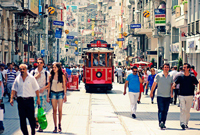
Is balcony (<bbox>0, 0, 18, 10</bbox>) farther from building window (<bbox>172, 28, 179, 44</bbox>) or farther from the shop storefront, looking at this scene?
building window (<bbox>172, 28, 179, 44</bbox>)

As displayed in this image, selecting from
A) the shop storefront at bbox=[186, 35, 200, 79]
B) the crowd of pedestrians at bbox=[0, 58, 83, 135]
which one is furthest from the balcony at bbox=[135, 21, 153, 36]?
the crowd of pedestrians at bbox=[0, 58, 83, 135]

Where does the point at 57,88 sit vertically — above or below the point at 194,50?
below

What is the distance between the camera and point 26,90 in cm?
949

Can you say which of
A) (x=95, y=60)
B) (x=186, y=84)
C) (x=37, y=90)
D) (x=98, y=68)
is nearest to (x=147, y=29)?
(x=95, y=60)

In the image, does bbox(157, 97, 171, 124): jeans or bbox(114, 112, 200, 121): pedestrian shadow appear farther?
bbox(114, 112, 200, 121): pedestrian shadow

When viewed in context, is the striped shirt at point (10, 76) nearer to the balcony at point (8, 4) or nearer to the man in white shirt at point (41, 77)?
the man in white shirt at point (41, 77)

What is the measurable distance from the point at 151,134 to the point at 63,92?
2.48m

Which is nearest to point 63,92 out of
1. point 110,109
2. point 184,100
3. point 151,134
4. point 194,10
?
point 151,134

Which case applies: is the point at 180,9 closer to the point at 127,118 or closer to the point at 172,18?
the point at 172,18

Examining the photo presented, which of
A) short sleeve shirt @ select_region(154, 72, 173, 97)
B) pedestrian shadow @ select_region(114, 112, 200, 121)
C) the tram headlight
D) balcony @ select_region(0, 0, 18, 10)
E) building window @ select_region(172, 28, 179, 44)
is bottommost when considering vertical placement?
pedestrian shadow @ select_region(114, 112, 200, 121)

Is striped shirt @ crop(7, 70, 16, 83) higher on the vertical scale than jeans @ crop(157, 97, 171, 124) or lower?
higher

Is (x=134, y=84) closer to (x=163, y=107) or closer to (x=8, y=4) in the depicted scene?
(x=163, y=107)

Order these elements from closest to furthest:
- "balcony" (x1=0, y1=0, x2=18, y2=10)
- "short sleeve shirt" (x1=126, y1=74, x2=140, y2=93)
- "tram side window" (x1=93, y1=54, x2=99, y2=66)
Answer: "short sleeve shirt" (x1=126, y1=74, x2=140, y2=93)
"tram side window" (x1=93, y1=54, x2=99, y2=66)
"balcony" (x1=0, y1=0, x2=18, y2=10)

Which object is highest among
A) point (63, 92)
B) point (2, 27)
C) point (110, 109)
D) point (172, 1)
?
point (172, 1)
